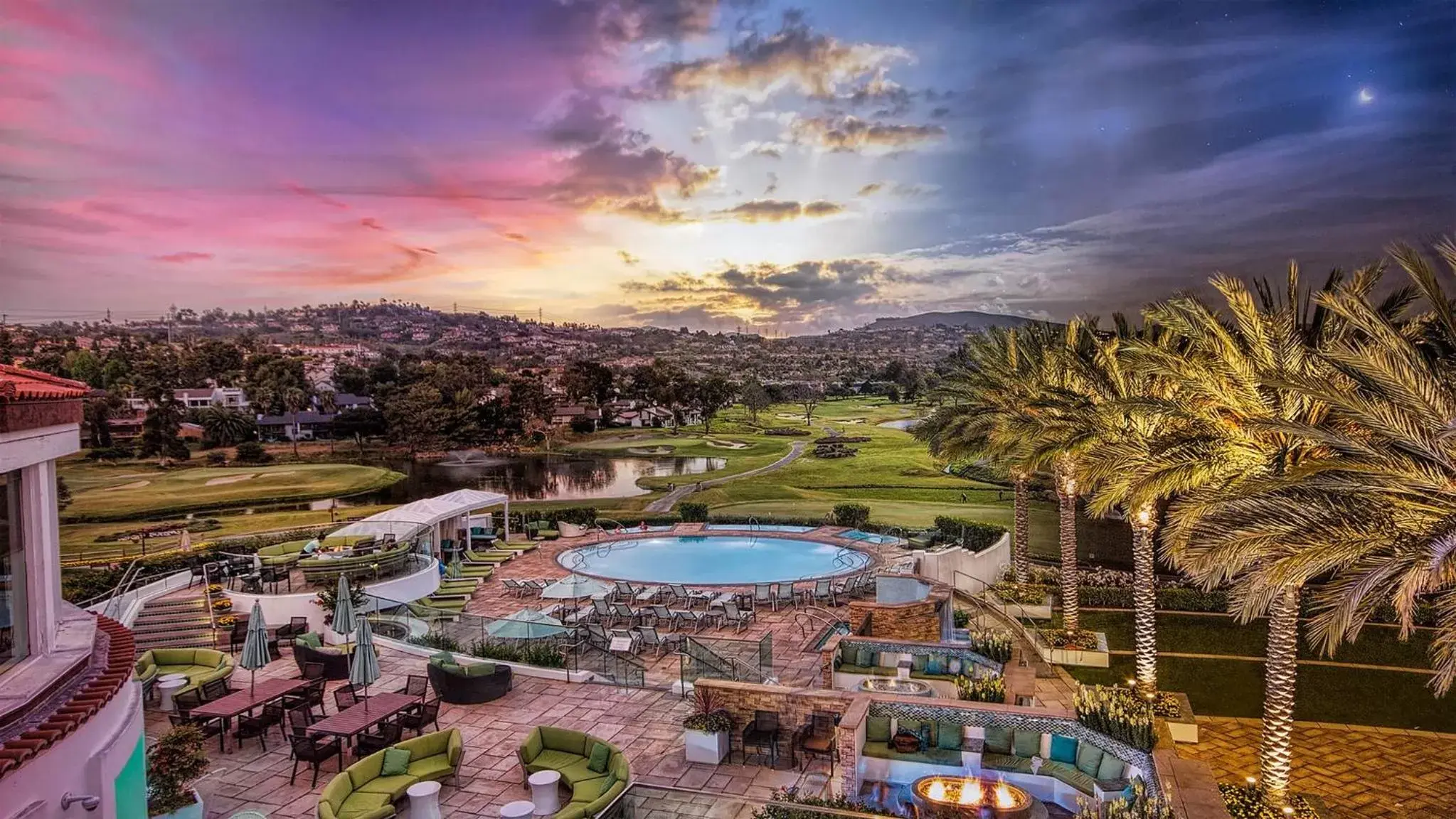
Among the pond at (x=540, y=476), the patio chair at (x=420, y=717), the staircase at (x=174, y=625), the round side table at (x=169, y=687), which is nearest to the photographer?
the patio chair at (x=420, y=717)

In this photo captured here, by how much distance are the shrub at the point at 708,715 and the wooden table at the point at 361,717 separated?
13.0 feet

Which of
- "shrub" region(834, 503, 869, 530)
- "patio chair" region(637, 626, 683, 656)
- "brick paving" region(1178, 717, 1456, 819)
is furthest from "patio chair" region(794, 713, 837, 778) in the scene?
"shrub" region(834, 503, 869, 530)

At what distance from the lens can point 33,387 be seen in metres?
5.87

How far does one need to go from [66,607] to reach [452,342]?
4429 centimetres

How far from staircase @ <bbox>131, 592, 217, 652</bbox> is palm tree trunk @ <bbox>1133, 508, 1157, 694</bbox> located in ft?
57.2

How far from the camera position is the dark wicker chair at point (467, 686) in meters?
12.4

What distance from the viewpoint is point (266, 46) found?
34.8 m

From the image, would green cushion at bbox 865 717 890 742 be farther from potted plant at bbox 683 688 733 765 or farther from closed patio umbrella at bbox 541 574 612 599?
closed patio umbrella at bbox 541 574 612 599

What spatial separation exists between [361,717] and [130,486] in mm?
34166

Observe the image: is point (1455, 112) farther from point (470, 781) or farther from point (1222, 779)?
point (470, 781)

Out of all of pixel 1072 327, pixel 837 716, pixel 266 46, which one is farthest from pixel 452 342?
pixel 837 716

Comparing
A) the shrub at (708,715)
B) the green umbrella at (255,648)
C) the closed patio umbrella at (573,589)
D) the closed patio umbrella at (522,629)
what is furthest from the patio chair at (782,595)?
the green umbrella at (255,648)

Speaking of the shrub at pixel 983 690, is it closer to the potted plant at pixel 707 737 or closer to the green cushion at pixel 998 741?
the green cushion at pixel 998 741

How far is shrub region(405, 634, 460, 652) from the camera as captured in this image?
14836mm
